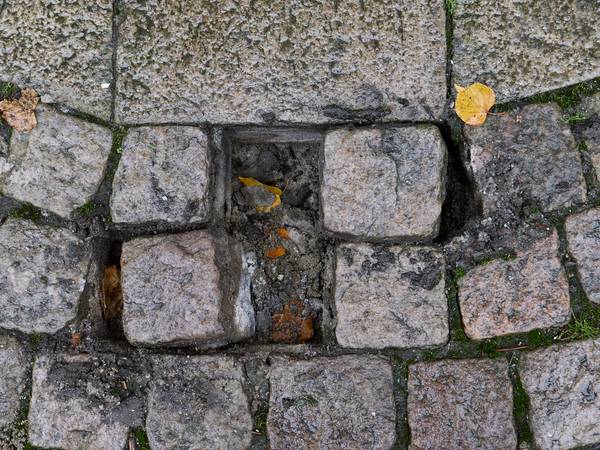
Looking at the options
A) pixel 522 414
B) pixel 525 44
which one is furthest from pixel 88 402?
pixel 525 44

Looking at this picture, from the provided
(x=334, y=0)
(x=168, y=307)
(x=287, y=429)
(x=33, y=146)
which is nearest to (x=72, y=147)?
(x=33, y=146)

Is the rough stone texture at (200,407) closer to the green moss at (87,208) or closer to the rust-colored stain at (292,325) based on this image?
the rust-colored stain at (292,325)

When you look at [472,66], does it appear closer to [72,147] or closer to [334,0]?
[334,0]

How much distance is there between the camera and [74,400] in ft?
8.03

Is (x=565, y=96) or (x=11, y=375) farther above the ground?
(x=565, y=96)

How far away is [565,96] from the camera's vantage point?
2414 millimetres

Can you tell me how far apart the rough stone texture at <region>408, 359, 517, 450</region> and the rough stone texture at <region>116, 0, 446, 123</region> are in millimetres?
1006

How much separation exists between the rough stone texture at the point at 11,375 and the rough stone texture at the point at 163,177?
667 mm

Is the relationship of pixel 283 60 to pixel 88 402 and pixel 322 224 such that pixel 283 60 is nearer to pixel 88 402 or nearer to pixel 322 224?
pixel 322 224

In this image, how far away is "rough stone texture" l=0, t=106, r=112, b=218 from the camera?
2.47 meters

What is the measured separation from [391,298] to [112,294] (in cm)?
117

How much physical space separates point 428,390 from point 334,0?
1.55 m

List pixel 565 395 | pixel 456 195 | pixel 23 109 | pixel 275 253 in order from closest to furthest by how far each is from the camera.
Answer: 1. pixel 565 395
2. pixel 23 109
3. pixel 456 195
4. pixel 275 253

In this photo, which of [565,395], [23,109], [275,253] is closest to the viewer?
[565,395]
